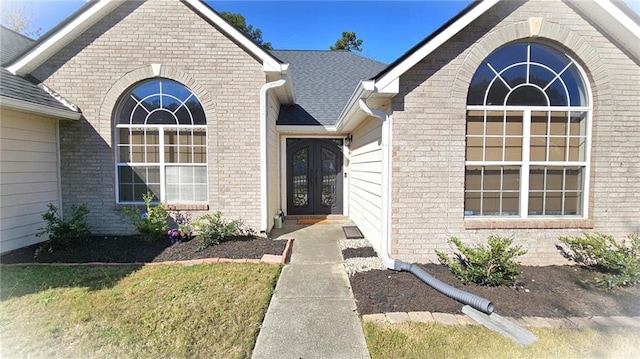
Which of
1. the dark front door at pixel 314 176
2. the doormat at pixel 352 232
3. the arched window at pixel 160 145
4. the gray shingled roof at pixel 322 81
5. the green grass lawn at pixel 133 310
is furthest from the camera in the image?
the dark front door at pixel 314 176

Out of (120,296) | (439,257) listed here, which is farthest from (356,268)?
(120,296)

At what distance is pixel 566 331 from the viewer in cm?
332

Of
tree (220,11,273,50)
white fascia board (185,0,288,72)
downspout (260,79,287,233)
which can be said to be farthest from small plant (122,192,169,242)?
tree (220,11,273,50)

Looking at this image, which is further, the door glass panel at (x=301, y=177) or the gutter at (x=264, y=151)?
the door glass panel at (x=301, y=177)

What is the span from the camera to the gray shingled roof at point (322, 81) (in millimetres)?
9172

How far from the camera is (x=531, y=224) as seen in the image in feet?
17.1

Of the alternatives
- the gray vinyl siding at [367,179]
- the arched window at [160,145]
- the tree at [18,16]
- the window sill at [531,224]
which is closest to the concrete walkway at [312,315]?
the gray vinyl siding at [367,179]

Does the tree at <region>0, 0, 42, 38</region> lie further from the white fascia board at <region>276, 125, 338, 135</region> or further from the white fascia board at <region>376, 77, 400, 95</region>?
the white fascia board at <region>376, 77, 400, 95</region>

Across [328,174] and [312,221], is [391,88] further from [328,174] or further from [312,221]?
[312,221]

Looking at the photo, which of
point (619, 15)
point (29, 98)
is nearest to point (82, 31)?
point (29, 98)

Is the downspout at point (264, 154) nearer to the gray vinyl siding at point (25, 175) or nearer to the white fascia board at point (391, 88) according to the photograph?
the white fascia board at point (391, 88)

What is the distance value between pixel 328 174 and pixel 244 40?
4.83 meters

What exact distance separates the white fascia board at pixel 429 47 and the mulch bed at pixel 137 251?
3.82 meters

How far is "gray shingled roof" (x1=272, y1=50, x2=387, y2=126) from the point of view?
9.17 metres
